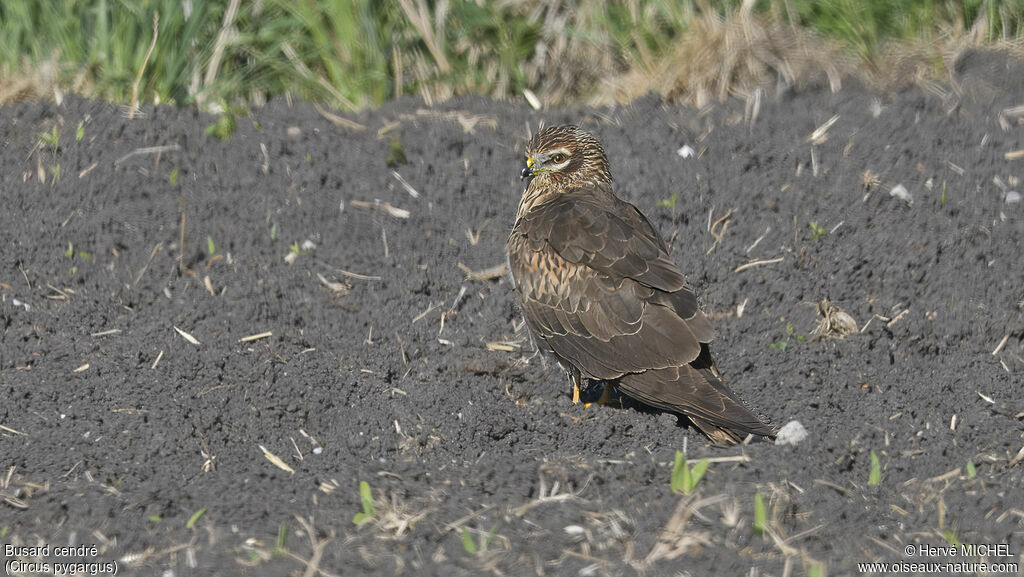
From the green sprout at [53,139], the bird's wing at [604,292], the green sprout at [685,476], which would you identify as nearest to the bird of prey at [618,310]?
the bird's wing at [604,292]

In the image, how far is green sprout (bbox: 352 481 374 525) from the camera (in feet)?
12.5

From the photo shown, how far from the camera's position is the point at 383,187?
6.15m

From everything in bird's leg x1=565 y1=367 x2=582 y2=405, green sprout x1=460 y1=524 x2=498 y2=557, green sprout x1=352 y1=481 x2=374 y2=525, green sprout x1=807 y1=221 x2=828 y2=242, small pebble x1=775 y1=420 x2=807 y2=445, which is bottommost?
bird's leg x1=565 y1=367 x2=582 y2=405

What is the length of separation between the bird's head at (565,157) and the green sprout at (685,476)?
1933mm

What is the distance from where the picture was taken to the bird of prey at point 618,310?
447cm

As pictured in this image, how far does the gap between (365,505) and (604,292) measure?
1.53 meters

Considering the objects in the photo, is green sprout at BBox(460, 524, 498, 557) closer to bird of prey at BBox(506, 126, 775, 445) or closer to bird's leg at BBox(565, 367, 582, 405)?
bird of prey at BBox(506, 126, 775, 445)

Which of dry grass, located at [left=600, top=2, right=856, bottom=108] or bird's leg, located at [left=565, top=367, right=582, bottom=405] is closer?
bird's leg, located at [left=565, top=367, right=582, bottom=405]

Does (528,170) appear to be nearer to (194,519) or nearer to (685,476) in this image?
(685,476)

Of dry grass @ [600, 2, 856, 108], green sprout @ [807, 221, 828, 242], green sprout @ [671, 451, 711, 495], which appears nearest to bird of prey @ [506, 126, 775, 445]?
green sprout @ [671, 451, 711, 495]

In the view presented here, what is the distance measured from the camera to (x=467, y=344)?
525cm

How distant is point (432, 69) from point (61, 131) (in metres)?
2.47

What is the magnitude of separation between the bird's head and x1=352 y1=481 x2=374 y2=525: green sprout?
2.05m

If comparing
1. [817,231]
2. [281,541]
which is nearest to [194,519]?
[281,541]
